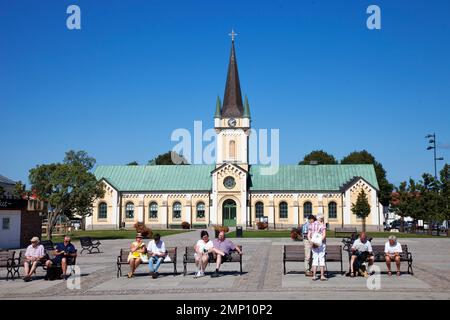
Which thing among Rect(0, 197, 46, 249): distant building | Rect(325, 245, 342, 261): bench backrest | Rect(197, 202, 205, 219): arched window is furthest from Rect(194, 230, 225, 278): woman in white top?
Rect(197, 202, 205, 219): arched window

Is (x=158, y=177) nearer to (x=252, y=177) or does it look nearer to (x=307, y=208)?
(x=252, y=177)

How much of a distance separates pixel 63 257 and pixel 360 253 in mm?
9400

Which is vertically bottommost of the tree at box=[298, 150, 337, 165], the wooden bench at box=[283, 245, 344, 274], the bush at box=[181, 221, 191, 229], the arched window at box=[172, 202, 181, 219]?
the bush at box=[181, 221, 191, 229]

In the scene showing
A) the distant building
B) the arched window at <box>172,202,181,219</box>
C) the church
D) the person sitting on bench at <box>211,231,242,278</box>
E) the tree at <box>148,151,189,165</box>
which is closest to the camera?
the person sitting on bench at <box>211,231,242,278</box>

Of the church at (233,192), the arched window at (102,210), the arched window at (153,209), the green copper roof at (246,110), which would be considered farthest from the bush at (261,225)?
the arched window at (102,210)

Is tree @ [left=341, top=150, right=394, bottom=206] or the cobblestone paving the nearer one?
the cobblestone paving

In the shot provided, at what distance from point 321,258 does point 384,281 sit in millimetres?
1890

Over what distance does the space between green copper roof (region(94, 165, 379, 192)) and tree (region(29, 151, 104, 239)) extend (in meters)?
28.5

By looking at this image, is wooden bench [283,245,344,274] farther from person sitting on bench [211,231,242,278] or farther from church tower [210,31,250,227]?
church tower [210,31,250,227]

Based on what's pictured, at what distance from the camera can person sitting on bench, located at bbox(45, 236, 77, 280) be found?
1689 cm

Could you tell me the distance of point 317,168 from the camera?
67750mm

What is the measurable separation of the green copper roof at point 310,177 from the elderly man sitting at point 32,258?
49.0 m
